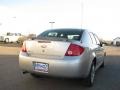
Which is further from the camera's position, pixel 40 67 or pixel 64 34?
pixel 64 34

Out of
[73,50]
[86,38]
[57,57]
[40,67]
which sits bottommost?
[40,67]

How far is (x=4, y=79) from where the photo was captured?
25.9 feet

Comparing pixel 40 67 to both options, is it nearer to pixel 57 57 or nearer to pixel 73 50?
pixel 57 57

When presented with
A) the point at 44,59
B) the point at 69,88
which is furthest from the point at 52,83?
the point at 44,59

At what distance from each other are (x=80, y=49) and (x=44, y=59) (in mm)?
924

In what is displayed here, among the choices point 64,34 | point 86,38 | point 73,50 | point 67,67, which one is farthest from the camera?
point 64,34

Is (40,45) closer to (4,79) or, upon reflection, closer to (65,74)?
(65,74)

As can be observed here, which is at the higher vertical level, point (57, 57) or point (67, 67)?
point (57, 57)

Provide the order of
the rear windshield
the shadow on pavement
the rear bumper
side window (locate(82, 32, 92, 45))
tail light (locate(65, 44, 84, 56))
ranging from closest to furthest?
1. the rear bumper
2. tail light (locate(65, 44, 84, 56))
3. the shadow on pavement
4. side window (locate(82, 32, 92, 45))
5. the rear windshield

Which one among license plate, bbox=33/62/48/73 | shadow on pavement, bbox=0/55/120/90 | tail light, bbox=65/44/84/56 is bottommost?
shadow on pavement, bbox=0/55/120/90

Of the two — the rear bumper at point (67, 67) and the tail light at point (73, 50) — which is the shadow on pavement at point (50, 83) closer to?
the rear bumper at point (67, 67)

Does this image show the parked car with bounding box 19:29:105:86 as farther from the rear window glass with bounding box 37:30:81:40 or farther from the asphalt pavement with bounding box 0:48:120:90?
the asphalt pavement with bounding box 0:48:120:90

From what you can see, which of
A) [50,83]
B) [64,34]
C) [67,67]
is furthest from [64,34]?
[67,67]

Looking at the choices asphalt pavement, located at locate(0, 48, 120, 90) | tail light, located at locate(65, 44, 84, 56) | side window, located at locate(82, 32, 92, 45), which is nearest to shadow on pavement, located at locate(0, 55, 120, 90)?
asphalt pavement, located at locate(0, 48, 120, 90)
